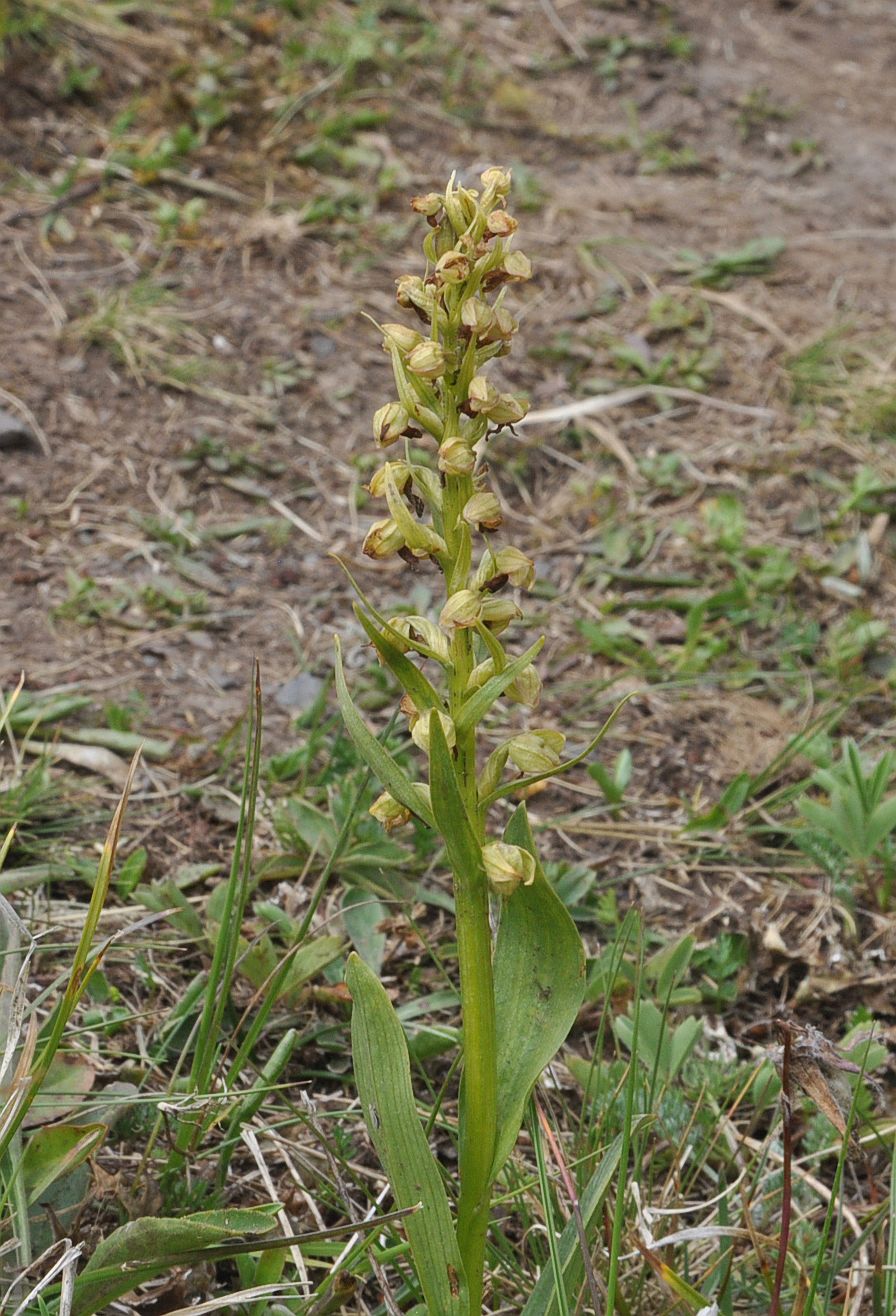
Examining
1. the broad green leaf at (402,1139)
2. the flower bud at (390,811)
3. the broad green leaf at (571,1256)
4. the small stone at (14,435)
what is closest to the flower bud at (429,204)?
the flower bud at (390,811)

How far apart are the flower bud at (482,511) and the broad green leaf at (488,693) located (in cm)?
15

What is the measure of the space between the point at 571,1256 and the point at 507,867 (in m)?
0.49

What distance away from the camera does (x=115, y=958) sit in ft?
7.42

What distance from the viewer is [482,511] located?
1515 millimetres

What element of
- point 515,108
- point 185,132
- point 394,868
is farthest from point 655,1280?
point 515,108

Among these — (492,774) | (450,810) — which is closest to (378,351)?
(492,774)

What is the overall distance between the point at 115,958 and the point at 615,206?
151 inches

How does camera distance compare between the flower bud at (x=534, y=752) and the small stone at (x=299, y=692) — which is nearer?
the flower bud at (x=534, y=752)

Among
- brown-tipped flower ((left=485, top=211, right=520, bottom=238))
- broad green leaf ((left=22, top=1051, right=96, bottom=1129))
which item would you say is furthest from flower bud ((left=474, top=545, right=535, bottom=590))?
broad green leaf ((left=22, top=1051, right=96, bottom=1129))

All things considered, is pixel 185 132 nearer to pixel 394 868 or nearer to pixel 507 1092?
pixel 394 868

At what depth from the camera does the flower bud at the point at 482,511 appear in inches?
59.7

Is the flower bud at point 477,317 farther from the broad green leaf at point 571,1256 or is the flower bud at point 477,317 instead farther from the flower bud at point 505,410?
the broad green leaf at point 571,1256

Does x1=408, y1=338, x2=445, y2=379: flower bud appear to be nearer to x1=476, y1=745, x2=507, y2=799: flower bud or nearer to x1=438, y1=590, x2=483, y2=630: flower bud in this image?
x1=438, y1=590, x2=483, y2=630: flower bud

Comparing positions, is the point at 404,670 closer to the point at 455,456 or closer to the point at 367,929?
the point at 455,456
